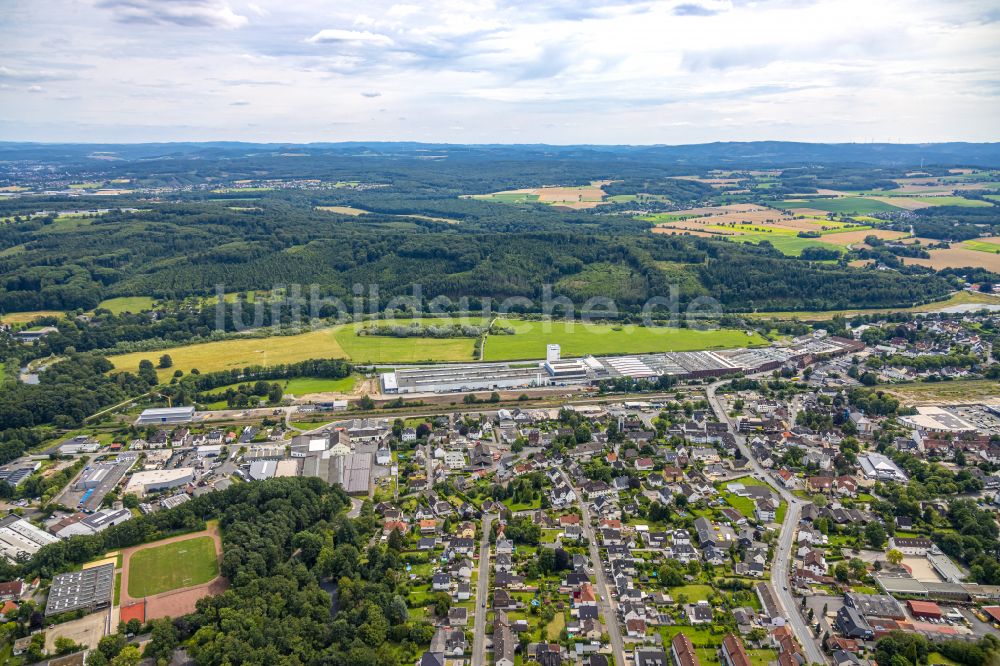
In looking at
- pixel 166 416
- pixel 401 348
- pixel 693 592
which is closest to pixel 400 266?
pixel 401 348

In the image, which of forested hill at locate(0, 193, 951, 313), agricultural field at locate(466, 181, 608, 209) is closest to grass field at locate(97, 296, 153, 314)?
forested hill at locate(0, 193, 951, 313)

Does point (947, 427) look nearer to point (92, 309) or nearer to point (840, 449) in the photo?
point (840, 449)

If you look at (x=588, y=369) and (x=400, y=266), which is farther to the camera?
(x=400, y=266)

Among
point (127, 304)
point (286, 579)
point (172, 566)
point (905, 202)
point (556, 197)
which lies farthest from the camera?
point (556, 197)

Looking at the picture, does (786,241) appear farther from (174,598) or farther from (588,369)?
(174,598)

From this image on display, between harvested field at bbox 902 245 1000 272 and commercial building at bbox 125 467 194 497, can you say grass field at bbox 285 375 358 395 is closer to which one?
commercial building at bbox 125 467 194 497

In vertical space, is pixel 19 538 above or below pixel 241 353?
below
